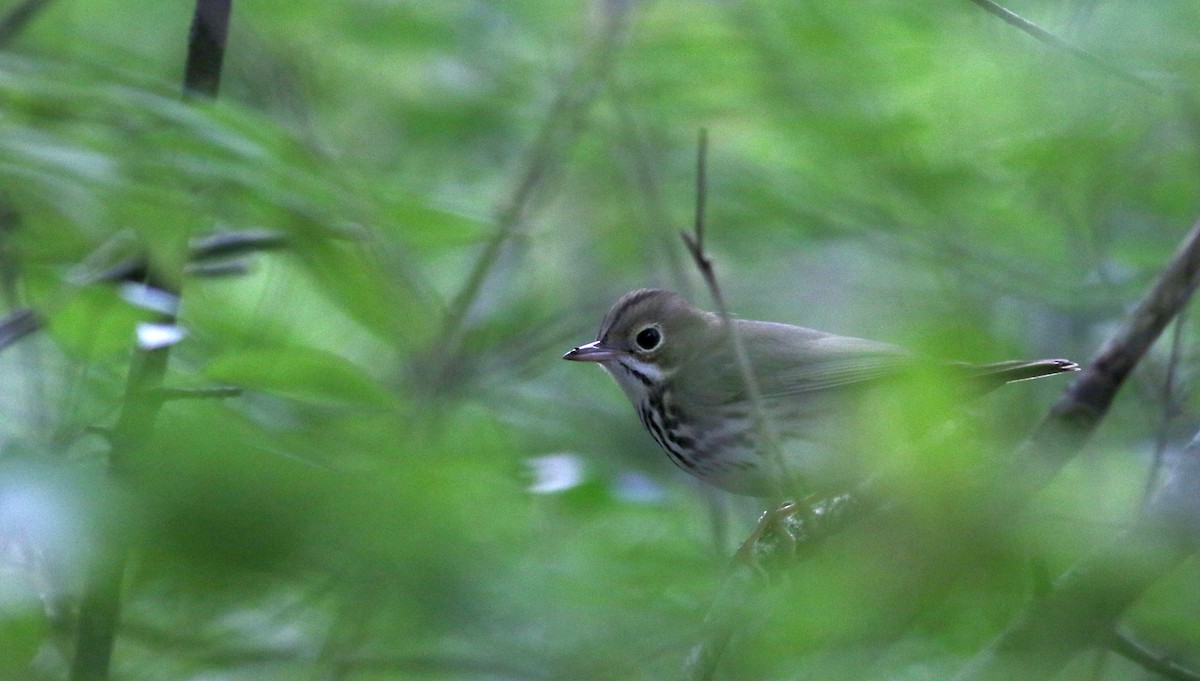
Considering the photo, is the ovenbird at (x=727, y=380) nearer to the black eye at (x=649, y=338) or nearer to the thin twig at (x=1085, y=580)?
the black eye at (x=649, y=338)

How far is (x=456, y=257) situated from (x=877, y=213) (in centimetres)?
215

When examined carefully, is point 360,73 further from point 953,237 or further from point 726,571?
point 726,571

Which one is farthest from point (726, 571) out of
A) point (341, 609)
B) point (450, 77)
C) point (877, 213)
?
point (450, 77)

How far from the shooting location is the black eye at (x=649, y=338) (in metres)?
3.88

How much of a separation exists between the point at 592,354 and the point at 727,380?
1.39 ft

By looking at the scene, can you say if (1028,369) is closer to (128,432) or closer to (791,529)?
(791,529)

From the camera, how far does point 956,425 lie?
4.56 feet

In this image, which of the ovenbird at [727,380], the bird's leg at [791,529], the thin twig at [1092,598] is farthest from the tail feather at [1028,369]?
the thin twig at [1092,598]

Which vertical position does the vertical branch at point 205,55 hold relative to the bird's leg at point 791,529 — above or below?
above

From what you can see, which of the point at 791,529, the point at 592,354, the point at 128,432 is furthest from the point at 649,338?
the point at 128,432

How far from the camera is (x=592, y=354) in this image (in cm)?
374

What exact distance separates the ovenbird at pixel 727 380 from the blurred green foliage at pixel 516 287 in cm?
19

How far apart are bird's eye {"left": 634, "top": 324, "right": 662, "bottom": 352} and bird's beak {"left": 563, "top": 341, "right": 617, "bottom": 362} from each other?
0.32 ft

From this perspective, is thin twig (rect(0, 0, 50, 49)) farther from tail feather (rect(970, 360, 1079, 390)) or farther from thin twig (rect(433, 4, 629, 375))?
tail feather (rect(970, 360, 1079, 390))
